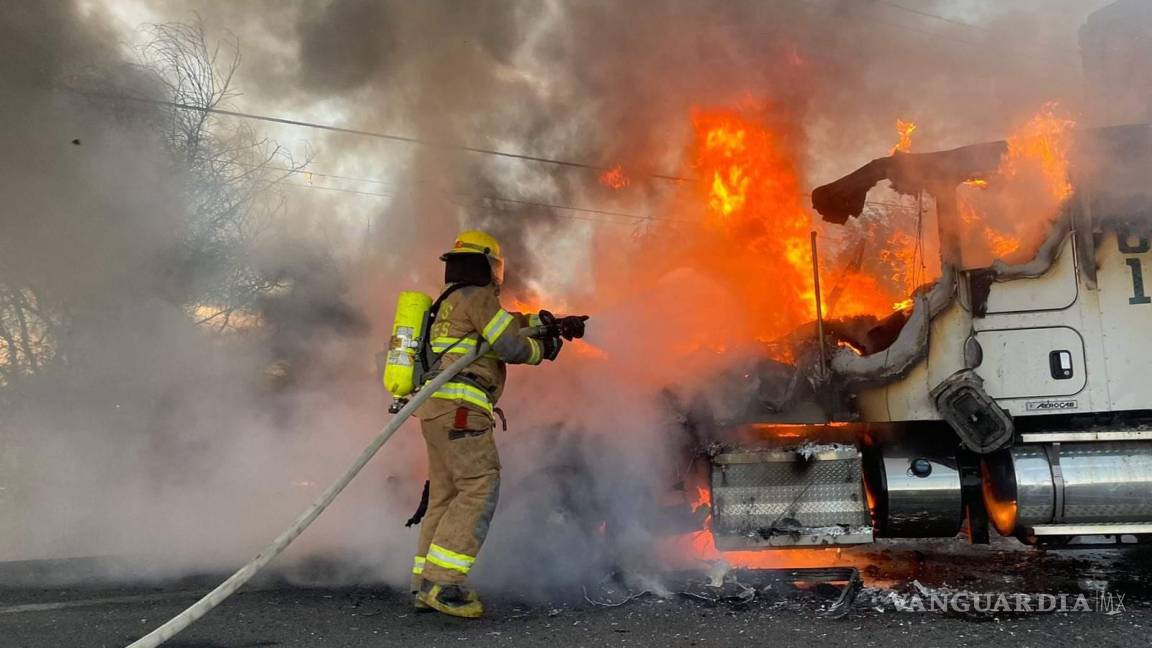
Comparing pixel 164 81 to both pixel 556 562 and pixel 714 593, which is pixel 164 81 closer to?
pixel 556 562

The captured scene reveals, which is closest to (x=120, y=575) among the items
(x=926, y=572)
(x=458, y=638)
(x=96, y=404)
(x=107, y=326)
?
(x=96, y=404)

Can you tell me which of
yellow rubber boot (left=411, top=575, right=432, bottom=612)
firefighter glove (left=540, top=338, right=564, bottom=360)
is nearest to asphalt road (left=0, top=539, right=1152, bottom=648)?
yellow rubber boot (left=411, top=575, right=432, bottom=612)

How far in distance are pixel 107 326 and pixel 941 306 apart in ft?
20.3

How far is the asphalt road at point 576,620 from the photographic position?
3.24 metres

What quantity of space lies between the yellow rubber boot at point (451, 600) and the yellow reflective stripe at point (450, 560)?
0.09m

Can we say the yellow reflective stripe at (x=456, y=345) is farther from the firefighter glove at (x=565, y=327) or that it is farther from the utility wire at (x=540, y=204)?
the utility wire at (x=540, y=204)

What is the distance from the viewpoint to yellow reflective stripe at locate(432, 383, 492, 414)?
3816 millimetres

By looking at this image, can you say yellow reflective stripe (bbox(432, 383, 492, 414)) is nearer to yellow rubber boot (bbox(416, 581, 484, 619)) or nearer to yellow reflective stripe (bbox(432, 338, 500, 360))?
yellow reflective stripe (bbox(432, 338, 500, 360))

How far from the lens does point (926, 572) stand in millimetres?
4629

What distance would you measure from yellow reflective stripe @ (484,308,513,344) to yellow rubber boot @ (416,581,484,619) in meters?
1.21

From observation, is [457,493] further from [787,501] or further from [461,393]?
[787,501]

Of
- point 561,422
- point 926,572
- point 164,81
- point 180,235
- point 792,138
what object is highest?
point 164,81

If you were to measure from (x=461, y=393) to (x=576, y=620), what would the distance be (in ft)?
4.09

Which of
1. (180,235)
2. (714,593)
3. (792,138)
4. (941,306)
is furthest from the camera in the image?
(180,235)
